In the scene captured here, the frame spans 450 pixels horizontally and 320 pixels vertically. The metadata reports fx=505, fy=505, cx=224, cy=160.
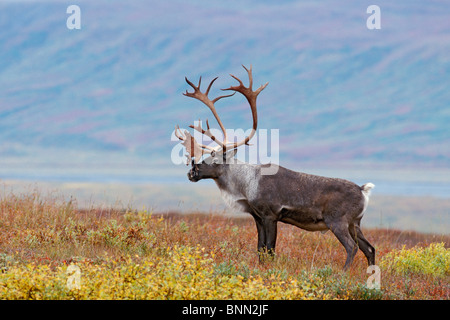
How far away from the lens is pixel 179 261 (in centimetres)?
616


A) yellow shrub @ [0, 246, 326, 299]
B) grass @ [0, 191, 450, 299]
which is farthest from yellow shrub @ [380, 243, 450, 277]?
yellow shrub @ [0, 246, 326, 299]

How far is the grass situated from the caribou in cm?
59

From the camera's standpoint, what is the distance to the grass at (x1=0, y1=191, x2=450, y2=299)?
→ 233 inches

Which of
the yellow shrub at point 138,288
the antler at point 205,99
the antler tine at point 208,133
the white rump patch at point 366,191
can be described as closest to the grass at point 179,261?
the yellow shrub at point 138,288

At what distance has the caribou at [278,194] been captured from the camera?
373 inches

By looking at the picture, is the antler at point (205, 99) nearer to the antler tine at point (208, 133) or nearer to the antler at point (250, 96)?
the antler tine at point (208, 133)

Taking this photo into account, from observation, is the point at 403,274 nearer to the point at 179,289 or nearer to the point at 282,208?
the point at 282,208

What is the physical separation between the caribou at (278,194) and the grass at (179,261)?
59 cm

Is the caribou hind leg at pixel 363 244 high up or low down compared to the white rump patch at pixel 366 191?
down

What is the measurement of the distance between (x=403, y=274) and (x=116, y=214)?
24.5 ft

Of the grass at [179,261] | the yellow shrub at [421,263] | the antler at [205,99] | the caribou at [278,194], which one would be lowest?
the yellow shrub at [421,263]

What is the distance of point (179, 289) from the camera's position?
5.61 m
